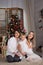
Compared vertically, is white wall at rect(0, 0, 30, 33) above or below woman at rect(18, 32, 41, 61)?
above

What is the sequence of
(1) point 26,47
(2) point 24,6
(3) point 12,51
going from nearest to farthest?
1. (3) point 12,51
2. (1) point 26,47
3. (2) point 24,6

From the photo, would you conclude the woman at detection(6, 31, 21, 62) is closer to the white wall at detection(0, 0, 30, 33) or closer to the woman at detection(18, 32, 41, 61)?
the woman at detection(18, 32, 41, 61)

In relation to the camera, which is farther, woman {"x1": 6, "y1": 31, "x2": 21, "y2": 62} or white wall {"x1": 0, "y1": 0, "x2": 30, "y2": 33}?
white wall {"x1": 0, "y1": 0, "x2": 30, "y2": 33}

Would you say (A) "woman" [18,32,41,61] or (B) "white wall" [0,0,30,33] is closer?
(A) "woman" [18,32,41,61]

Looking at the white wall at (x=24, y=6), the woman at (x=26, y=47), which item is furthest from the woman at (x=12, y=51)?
the white wall at (x=24, y=6)

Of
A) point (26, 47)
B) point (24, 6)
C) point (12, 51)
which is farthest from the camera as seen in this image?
point (24, 6)

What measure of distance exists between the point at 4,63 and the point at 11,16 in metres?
3.38

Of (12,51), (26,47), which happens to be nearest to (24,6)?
(26,47)

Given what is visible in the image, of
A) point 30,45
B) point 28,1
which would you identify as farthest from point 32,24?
point 30,45

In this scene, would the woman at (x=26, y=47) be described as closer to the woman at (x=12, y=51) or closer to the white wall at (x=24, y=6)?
the woman at (x=12, y=51)

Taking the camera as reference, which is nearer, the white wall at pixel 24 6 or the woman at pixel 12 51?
the woman at pixel 12 51

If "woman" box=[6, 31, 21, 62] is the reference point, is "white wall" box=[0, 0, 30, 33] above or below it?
above

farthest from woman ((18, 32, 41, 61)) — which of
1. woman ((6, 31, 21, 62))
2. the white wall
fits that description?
the white wall

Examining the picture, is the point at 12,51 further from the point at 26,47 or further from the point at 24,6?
the point at 24,6
